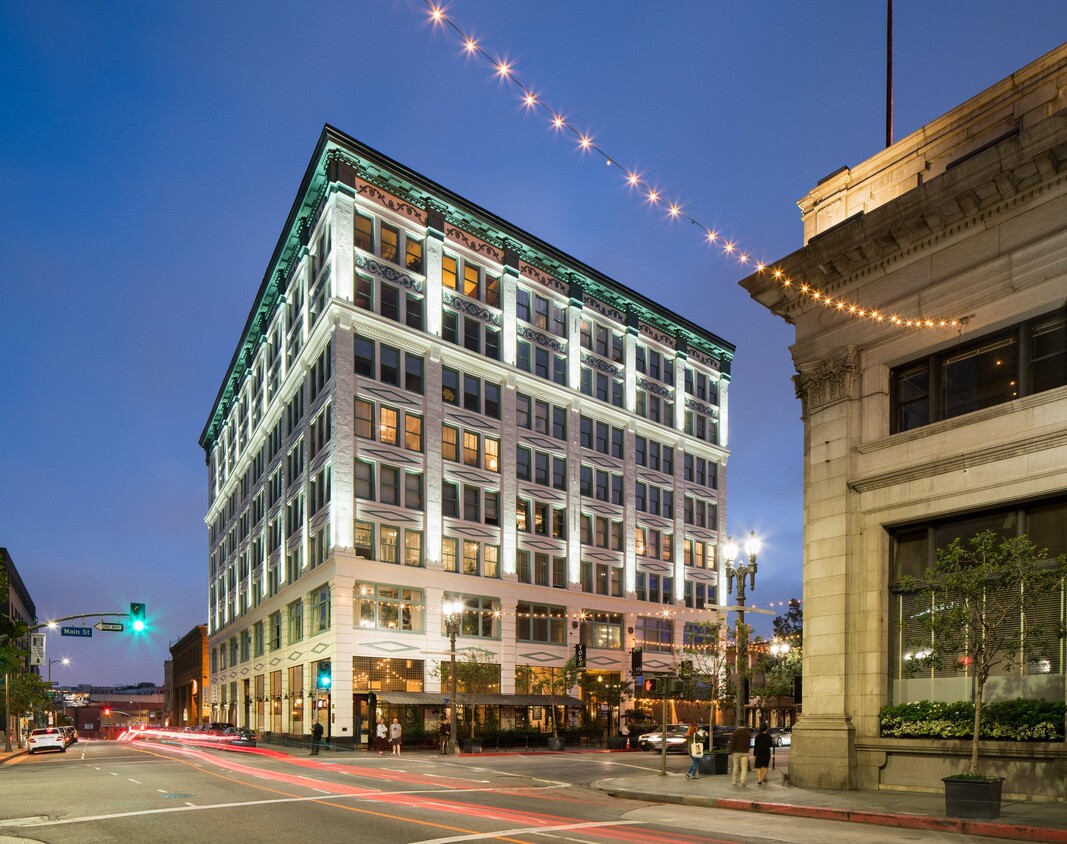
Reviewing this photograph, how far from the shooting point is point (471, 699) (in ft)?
180

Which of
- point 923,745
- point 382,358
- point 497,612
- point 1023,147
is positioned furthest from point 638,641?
point 1023,147

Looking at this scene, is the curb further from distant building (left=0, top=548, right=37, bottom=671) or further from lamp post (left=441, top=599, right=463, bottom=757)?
distant building (left=0, top=548, right=37, bottom=671)

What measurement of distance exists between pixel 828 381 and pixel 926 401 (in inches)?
106

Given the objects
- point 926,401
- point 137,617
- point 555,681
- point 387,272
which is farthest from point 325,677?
point 926,401

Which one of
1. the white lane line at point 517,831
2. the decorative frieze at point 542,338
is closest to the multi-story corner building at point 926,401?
the white lane line at point 517,831

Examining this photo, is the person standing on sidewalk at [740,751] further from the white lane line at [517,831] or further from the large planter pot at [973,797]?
the large planter pot at [973,797]

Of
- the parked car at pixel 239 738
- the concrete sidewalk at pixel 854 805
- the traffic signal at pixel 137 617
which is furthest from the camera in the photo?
the parked car at pixel 239 738

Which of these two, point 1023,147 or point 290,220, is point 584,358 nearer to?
point 290,220

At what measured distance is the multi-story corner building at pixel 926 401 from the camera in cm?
2067

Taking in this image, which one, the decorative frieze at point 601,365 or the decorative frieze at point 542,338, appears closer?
the decorative frieze at point 542,338

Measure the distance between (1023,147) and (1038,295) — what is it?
322cm

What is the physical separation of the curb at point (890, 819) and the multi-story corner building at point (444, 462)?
1283 inches

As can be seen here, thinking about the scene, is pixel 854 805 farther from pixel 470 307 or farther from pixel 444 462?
pixel 470 307

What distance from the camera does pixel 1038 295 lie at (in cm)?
2105
